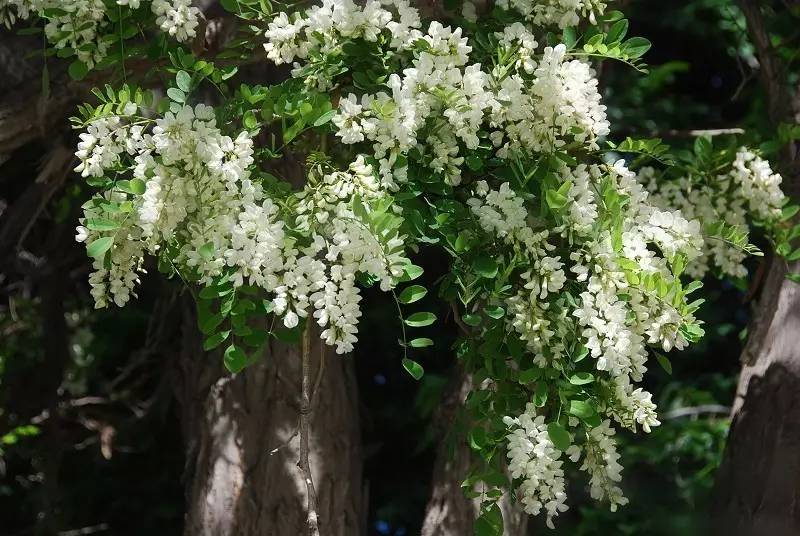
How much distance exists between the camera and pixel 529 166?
1.51 metres

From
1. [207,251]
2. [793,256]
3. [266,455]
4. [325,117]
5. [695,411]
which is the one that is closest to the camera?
[207,251]

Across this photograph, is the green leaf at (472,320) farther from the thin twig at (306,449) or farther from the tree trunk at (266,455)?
the tree trunk at (266,455)

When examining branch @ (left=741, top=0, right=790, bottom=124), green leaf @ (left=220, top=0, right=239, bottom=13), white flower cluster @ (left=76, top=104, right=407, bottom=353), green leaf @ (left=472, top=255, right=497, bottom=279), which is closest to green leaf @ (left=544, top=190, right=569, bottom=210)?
green leaf @ (left=472, top=255, right=497, bottom=279)

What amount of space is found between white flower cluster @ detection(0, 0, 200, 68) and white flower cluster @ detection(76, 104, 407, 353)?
164 mm

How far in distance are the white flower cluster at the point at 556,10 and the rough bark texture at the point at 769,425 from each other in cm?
71

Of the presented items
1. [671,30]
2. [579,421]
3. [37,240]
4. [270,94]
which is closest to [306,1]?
[270,94]

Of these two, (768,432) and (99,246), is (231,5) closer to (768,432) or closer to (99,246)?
(99,246)

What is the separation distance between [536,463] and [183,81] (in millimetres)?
731

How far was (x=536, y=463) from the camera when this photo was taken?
1396mm

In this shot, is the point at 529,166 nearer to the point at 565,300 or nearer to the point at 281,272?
the point at 565,300

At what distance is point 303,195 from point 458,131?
0.76ft

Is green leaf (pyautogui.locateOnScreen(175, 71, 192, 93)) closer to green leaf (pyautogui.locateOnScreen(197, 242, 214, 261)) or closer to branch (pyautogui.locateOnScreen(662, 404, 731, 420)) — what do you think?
green leaf (pyautogui.locateOnScreen(197, 242, 214, 261))

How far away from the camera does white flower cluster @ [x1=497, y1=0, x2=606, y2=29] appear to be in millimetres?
1567

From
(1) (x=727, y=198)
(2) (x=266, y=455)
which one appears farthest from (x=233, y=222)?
(1) (x=727, y=198)
